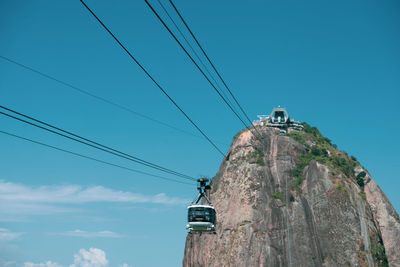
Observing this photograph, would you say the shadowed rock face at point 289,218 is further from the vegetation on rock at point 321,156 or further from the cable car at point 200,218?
the cable car at point 200,218

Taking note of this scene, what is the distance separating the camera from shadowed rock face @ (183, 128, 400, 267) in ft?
299

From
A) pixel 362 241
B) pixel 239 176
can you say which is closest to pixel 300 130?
pixel 239 176

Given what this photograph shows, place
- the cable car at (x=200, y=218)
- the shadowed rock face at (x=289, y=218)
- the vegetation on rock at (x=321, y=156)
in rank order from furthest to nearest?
the vegetation on rock at (x=321, y=156) < the shadowed rock face at (x=289, y=218) < the cable car at (x=200, y=218)

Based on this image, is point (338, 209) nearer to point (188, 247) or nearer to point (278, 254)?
point (278, 254)

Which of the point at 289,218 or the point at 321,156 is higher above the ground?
the point at 321,156

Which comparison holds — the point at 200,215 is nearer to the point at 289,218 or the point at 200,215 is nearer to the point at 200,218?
the point at 200,218

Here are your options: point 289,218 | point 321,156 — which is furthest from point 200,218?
point 321,156

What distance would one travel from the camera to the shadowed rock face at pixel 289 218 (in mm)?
91125

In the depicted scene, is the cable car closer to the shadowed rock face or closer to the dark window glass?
the dark window glass

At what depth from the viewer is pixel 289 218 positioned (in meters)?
98.2

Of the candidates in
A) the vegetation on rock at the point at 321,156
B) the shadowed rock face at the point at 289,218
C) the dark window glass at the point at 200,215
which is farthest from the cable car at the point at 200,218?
the vegetation on rock at the point at 321,156

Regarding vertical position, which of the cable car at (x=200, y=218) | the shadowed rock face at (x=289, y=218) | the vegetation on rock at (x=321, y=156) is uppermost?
the vegetation on rock at (x=321, y=156)

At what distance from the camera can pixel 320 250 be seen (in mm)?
91938

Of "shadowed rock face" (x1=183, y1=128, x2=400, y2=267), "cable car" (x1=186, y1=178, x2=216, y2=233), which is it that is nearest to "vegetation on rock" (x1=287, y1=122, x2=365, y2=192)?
"shadowed rock face" (x1=183, y1=128, x2=400, y2=267)
